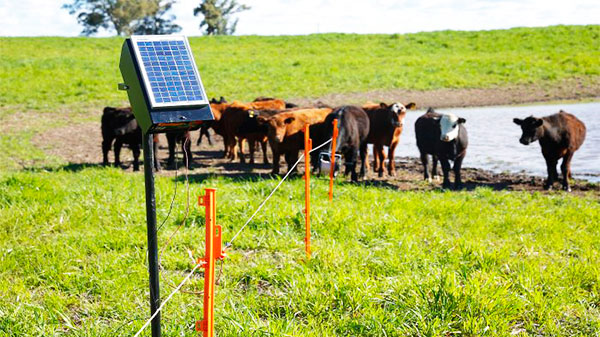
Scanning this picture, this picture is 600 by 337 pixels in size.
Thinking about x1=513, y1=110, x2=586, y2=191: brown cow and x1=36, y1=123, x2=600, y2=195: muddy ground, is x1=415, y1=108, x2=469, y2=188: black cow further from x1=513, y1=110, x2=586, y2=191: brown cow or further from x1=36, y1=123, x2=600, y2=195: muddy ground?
x1=513, y1=110, x2=586, y2=191: brown cow

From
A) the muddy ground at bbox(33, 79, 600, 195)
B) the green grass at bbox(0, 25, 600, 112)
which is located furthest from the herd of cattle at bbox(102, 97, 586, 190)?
the green grass at bbox(0, 25, 600, 112)

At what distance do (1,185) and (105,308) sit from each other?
15.4 ft

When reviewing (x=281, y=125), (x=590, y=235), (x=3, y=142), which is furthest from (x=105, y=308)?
(x=3, y=142)

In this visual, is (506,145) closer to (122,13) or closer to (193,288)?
(193,288)

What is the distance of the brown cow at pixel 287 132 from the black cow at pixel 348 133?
32 centimetres

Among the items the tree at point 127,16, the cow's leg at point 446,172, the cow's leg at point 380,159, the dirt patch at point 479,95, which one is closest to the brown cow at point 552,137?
the cow's leg at point 446,172

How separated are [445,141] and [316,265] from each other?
21.7ft

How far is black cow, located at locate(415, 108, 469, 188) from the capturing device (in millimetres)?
11375

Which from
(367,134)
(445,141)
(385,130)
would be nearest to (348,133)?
(367,134)

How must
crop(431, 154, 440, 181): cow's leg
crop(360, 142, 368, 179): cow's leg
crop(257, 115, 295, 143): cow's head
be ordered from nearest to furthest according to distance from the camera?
crop(257, 115, 295, 143): cow's head, crop(360, 142, 368, 179): cow's leg, crop(431, 154, 440, 181): cow's leg

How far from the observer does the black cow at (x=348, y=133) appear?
1135 cm

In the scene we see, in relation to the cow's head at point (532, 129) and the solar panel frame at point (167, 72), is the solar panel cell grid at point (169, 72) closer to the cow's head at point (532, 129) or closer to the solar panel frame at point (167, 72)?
the solar panel frame at point (167, 72)

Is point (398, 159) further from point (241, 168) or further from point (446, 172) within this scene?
point (241, 168)

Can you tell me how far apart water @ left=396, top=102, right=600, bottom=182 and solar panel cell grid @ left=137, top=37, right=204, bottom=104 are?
10562mm
